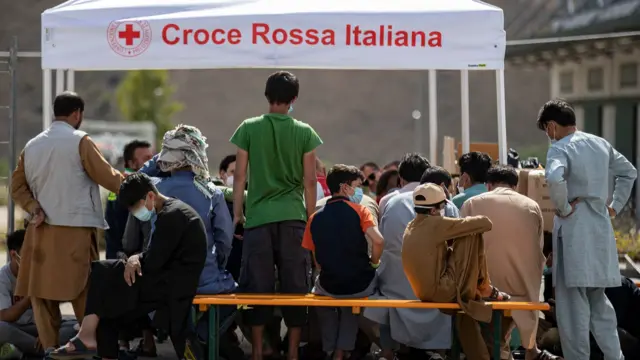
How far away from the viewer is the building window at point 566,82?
25188 mm

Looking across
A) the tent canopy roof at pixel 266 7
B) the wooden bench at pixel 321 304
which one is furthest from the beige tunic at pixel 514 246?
the tent canopy roof at pixel 266 7

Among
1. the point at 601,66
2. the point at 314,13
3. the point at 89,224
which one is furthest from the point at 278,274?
the point at 601,66

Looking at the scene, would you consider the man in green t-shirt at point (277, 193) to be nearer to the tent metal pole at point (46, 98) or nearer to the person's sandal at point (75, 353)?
the person's sandal at point (75, 353)

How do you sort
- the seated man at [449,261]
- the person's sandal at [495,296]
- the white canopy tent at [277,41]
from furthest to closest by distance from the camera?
the white canopy tent at [277,41] < the person's sandal at [495,296] < the seated man at [449,261]

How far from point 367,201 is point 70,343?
2.14m

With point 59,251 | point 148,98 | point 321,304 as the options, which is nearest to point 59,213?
point 59,251

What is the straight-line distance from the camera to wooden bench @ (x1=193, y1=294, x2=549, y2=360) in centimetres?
629

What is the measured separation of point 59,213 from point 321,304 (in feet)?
5.90

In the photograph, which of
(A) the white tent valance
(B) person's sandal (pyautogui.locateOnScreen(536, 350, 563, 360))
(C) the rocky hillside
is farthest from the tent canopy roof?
(C) the rocky hillside

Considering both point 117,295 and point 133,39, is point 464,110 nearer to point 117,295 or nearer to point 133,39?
point 133,39

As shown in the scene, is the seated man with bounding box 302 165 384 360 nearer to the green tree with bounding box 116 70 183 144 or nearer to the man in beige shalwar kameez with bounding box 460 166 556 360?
the man in beige shalwar kameez with bounding box 460 166 556 360

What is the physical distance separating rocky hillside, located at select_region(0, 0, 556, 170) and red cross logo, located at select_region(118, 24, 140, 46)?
1318 inches

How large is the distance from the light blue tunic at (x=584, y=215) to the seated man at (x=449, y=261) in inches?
25.0

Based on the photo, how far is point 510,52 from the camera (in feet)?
86.1
